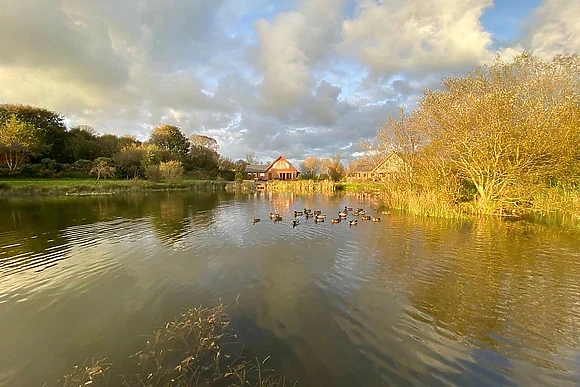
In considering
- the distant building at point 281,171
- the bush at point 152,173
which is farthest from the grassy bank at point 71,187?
the distant building at point 281,171

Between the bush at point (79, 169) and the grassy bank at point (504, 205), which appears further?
the bush at point (79, 169)

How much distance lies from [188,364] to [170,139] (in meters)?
72.3

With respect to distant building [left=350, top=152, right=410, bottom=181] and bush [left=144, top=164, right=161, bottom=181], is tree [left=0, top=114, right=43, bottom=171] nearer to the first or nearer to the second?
bush [left=144, top=164, right=161, bottom=181]

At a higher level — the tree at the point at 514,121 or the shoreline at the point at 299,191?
the tree at the point at 514,121

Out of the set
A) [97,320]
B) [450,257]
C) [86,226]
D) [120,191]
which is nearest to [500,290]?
[450,257]

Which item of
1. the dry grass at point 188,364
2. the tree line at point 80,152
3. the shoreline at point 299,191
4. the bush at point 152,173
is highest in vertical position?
the tree line at point 80,152

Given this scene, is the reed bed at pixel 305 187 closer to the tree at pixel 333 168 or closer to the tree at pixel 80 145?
the tree at pixel 333 168

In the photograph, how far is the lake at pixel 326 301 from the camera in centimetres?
465

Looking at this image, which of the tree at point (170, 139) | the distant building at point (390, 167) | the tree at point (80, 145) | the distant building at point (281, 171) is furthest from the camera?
the distant building at point (281, 171)

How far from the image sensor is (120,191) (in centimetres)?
4084

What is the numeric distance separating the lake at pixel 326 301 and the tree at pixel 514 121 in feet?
15.4

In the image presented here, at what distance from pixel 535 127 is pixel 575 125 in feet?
7.69

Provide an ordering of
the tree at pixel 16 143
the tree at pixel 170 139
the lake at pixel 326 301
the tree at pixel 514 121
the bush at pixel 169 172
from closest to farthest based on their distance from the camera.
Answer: the lake at pixel 326 301 → the tree at pixel 514 121 → the tree at pixel 16 143 → the bush at pixel 169 172 → the tree at pixel 170 139

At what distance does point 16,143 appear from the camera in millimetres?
43344
